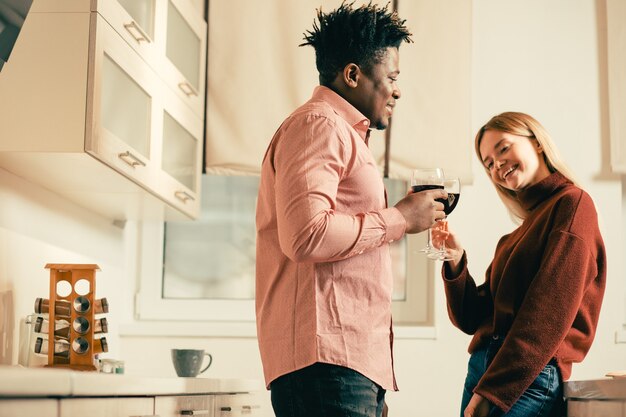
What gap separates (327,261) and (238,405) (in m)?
1.32

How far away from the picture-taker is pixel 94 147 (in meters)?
2.29

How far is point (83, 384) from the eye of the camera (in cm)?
170

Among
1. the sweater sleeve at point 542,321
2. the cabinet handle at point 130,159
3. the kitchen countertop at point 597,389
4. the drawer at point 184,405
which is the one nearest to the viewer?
the kitchen countertop at point 597,389

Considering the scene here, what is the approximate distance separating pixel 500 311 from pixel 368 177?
0.66 meters

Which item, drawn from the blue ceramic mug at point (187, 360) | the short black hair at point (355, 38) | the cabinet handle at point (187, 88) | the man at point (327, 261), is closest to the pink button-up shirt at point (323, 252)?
the man at point (327, 261)

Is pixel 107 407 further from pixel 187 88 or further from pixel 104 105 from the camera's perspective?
pixel 187 88

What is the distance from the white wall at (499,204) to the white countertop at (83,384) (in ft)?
3.16

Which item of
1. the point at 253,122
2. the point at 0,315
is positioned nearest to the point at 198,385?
the point at 0,315

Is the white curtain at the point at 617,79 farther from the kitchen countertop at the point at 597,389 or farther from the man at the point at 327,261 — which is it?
the man at the point at 327,261

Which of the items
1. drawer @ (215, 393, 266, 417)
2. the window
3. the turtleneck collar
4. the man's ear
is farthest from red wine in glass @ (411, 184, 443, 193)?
the window

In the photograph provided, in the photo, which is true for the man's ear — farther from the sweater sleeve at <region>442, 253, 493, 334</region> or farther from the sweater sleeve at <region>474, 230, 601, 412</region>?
the sweater sleeve at <region>442, 253, 493, 334</region>

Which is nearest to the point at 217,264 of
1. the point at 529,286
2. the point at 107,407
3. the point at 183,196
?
the point at 183,196

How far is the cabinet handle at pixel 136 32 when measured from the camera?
2.58m

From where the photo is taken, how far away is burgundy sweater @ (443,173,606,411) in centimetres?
209
